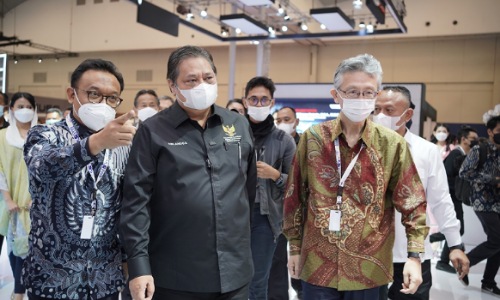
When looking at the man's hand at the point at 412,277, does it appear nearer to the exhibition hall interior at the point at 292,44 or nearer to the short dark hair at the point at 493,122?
the short dark hair at the point at 493,122

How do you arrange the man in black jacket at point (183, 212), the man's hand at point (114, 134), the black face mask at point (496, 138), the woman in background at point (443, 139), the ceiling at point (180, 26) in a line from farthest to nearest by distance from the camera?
the ceiling at point (180, 26)
the woman in background at point (443, 139)
the black face mask at point (496, 138)
the man in black jacket at point (183, 212)
the man's hand at point (114, 134)

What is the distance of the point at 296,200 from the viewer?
203cm

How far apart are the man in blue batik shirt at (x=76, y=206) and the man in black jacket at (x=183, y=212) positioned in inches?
5.4

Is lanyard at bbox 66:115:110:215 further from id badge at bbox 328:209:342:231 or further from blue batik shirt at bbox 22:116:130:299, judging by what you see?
id badge at bbox 328:209:342:231

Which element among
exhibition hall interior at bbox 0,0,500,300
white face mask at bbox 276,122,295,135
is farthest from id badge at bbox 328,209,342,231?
exhibition hall interior at bbox 0,0,500,300

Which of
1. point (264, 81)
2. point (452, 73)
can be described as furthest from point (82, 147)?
point (452, 73)

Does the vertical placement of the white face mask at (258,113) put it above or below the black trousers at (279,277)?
above

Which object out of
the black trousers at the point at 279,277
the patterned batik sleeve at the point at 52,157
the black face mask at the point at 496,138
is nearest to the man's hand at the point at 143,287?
the patterned batik sleeve at the point at 52,157

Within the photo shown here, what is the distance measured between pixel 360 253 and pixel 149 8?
→ 7.54 meters

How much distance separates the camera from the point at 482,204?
466cm

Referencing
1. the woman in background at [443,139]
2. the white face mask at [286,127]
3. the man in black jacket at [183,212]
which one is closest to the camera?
the man in black jacket at [183,212]

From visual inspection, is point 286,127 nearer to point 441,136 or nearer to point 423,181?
point 423,181

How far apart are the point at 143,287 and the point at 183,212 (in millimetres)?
293

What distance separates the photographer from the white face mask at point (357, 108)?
1.93 meters
